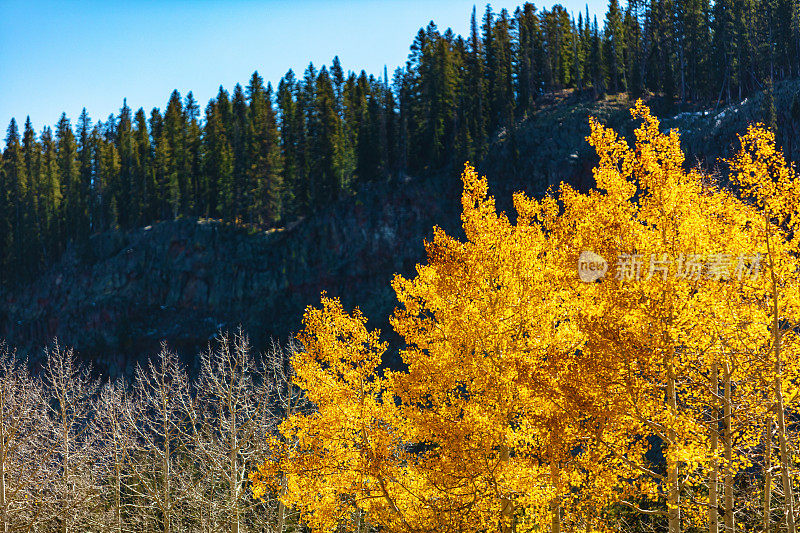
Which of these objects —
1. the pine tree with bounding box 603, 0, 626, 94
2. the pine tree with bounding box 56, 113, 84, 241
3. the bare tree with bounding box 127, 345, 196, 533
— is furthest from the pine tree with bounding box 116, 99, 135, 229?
the pine tree with bounding box 603, 0, 626, 94

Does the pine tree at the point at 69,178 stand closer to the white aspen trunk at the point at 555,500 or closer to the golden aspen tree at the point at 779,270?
the white aspen trunk at the point at 555,500

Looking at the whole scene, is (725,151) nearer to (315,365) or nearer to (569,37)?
(569,37)

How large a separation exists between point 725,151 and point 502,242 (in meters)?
44.3

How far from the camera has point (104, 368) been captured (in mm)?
59938

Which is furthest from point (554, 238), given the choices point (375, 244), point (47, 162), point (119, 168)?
point (47, 162)

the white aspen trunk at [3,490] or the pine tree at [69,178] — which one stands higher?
the pine tree at [69,178]

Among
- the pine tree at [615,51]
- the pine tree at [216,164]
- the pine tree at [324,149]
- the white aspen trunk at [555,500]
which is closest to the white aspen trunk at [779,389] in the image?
the white aspen trunk at [555,500]

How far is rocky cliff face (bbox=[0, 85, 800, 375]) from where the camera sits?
56.8 metres

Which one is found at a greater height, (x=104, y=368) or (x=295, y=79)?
(x=295, y=79)

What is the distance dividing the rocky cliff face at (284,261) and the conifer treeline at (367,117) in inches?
136

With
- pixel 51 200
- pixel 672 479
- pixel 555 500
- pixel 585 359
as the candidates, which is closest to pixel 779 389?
pixel 672 479

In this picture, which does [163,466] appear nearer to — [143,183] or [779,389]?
[779,389]

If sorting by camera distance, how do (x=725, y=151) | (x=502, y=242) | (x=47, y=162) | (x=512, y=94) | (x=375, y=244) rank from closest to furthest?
1. (x=502, y=242)
2. (x=725, y=151)
3. (x=375, y=244)
4. (x=512, y=94)
5. (x=47, y=162)

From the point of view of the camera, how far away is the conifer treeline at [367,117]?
205 ft
